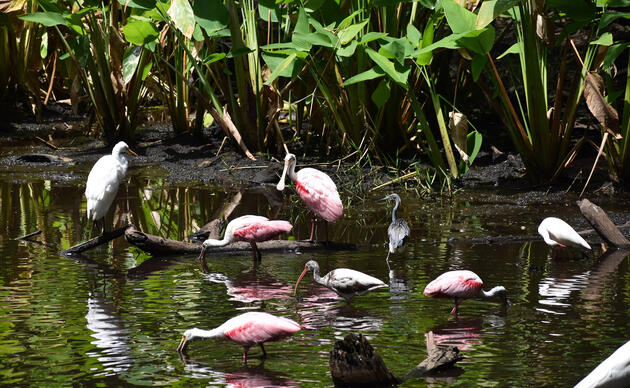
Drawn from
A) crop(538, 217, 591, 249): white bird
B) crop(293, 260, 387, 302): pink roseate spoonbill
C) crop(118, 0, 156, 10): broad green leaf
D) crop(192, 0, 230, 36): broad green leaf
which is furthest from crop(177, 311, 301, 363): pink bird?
crop(118, 0, 156, 10): broad green leaf

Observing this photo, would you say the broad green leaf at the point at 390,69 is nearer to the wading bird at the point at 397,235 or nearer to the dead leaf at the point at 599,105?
the dead leaf at the point at 599,105

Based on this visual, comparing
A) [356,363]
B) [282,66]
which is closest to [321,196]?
[282,66]

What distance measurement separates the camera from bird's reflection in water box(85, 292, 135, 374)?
4.26 m

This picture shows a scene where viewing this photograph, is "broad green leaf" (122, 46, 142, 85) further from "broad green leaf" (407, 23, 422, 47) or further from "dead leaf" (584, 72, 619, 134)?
"dead leaf" (584, 72, 619, 134)

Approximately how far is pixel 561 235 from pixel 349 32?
289 centimetres

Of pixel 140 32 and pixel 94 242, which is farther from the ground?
pixel 140 32

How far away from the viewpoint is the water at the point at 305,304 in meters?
4.18

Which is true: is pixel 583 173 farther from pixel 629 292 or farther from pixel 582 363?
pixel 582 363

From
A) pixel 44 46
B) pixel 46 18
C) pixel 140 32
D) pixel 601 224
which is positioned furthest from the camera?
pixel 44 46

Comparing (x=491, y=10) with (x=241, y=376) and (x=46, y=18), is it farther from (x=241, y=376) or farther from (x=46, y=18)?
(x=46, y=18)

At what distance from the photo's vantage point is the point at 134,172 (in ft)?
34.5

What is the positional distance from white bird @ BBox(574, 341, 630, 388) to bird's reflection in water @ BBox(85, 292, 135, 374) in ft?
6.72

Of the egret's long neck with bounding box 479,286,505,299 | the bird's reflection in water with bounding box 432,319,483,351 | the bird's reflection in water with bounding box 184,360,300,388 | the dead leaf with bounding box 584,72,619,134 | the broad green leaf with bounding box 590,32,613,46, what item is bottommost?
the bird's reflection in water with bounding box 432,319,483,351

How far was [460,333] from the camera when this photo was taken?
4.79m
